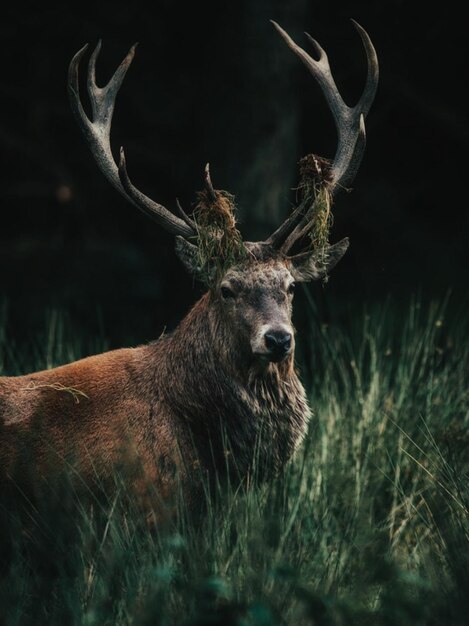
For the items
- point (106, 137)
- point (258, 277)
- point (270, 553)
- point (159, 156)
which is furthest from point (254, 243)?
point (159, 156)

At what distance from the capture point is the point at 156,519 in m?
4.29

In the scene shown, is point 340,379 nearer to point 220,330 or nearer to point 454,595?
point 220,330

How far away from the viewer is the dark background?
28.9 ft

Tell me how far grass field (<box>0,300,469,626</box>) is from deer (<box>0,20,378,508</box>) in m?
0.18

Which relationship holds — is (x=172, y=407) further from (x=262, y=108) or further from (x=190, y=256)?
(x=262, y=108)

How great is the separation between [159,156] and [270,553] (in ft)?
19.7

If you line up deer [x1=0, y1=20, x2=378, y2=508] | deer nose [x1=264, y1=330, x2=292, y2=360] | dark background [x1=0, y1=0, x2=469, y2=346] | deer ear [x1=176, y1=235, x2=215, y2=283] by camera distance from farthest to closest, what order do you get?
dark background [x1=0, y1=0, x2=469, y2=346] → deer ear [x1=176, y1=235, x2=215, y2=283] → deer [x1=0, y1=20, x2=378, y2=508] → deer nose [x1=264, y1=330, x2=292, y2=360]

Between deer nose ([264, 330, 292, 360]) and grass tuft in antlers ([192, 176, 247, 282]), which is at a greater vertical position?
grass tuft in antlers ([192, 176, 247, 282])

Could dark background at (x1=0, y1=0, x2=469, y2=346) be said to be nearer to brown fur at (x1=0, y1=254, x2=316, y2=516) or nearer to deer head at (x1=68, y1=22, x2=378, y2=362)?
deer head at (x1=68, y1=22, x2=378, y2=362)

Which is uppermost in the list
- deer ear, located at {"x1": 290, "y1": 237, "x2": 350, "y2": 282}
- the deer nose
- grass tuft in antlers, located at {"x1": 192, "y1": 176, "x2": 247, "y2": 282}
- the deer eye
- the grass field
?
grass tuft in antlers, located at {"x1": 192, "y1": 176, "x2": 247, "y2": 282}

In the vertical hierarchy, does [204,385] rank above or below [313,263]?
below

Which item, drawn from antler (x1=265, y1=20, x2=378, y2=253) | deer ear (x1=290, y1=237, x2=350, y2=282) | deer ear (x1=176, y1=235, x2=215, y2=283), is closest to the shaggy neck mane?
deer ear (x1=176, y1=235, x2=215, y2=283)

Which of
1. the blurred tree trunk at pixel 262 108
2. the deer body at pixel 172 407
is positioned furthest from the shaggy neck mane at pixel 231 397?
the blurred tree trunk at pixel 262 108

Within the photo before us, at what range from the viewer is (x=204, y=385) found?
484 cm
